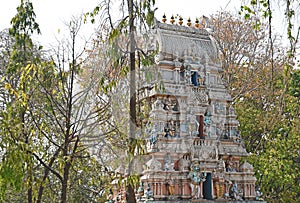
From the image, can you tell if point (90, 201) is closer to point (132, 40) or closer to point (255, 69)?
point (255, 69)

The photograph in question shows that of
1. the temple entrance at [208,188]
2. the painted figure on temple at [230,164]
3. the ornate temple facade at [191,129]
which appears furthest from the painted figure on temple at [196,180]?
the painted figure on temple at [230,164]

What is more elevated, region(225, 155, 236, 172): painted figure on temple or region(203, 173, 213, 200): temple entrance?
region(225, 155, 236, 172): painted figure on temple

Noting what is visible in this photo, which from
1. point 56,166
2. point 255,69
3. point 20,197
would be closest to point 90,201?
point 20,197

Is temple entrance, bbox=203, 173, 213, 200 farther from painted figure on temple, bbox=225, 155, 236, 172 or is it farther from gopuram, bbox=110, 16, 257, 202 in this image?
painted figure on temple, bbox=225, 155, 236, 172

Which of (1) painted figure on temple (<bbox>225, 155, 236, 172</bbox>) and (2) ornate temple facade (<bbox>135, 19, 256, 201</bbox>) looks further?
(1) painted figure on temple (<bbox>225, 155, 236, 172</bbox>)

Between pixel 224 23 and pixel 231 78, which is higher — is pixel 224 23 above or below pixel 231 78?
above

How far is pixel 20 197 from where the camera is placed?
13.7m

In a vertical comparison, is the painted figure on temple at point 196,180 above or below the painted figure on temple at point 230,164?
below

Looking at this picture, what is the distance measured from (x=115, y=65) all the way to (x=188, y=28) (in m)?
8.80

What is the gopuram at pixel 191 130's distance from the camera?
39.9 ft

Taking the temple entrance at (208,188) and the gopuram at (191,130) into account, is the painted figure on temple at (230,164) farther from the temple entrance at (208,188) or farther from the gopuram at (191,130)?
the temple entrance at (208,188)

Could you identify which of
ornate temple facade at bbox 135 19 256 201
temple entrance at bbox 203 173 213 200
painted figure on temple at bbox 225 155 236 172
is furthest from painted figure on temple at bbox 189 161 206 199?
painted figure on temple at bbox 225 155 236 172

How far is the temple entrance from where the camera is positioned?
12680mm

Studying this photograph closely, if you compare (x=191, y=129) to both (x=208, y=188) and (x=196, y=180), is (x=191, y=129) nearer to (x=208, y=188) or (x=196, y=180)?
(x=196, y=180)
